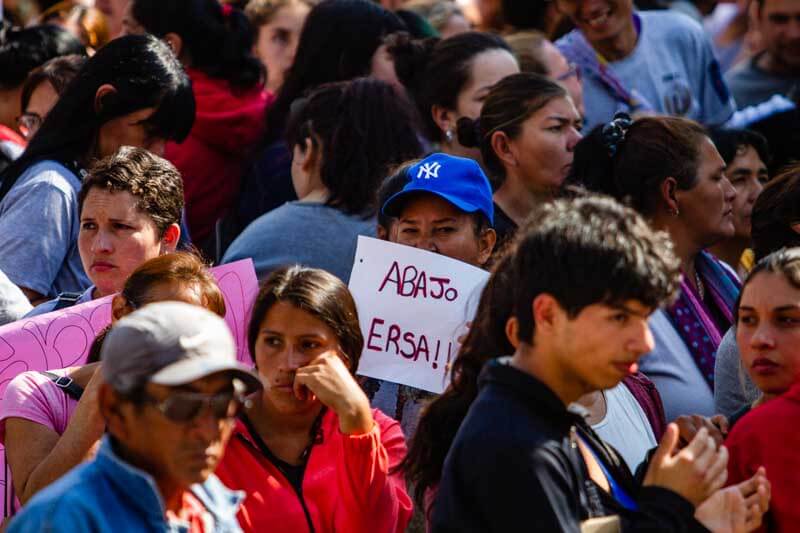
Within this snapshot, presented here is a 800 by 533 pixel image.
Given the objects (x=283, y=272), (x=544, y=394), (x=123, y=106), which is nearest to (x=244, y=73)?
(x=123, y=106)

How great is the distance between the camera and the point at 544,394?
3.09 metres

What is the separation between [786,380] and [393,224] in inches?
61.9

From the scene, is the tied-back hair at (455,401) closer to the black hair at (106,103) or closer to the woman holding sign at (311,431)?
the woman holding sign at (311,431)

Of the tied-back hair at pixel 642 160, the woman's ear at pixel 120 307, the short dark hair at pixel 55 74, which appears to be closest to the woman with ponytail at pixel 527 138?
the tied-back hair at pixel 642 160

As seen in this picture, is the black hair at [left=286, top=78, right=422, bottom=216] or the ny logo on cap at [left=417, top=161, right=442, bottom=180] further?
the black hair at [left=286, top=78, right=422, bottom=216]

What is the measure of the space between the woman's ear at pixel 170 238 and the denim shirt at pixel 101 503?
78.2 inches

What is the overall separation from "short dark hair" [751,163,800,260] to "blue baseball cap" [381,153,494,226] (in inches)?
39.1

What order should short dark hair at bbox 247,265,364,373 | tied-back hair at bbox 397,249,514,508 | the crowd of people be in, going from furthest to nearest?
short dark hair at bbox 247,265,364,373
tied-back hair at bbox 397,249,514,508
the crowd of people

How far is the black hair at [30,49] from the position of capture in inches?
271

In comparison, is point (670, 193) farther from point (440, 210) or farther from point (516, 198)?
point (440, 210)

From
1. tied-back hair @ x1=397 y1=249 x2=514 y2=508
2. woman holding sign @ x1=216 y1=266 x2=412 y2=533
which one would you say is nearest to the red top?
tied-back hair @ x1=397 y1=249 x2=514 y2=508

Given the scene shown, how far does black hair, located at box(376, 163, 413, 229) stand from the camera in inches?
Answer: 193

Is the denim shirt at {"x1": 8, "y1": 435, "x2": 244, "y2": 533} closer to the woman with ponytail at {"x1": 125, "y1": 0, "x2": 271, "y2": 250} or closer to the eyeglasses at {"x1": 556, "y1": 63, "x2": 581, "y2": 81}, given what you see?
the woman with ponytail at {"x1": 125, "y1": 0, "x2": 271, "y2": 250}

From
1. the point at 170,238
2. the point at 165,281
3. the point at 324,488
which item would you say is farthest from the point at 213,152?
the point at 324,488
